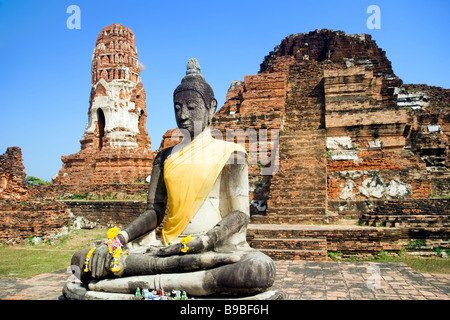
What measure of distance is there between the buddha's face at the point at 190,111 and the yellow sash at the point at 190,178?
218 millimetres

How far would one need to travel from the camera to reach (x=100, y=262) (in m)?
4.15

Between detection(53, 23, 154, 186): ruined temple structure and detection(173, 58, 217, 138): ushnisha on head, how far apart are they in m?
15.4

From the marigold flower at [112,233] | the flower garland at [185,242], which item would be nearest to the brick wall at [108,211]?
the marigold flower at [112,233]

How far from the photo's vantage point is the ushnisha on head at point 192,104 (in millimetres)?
4777

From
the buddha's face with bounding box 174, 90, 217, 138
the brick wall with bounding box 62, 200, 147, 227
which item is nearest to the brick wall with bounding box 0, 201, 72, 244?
the brick wall with bounding box 62, 200, 147, 227

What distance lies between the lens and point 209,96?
4926mm

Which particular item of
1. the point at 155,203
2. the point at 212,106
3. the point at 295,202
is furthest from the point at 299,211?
the point at 155,203

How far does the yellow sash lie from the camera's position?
4.49 meters

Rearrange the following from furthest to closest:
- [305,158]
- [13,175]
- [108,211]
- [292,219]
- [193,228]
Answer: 1. [13,175]
2. [108,211]
3. [305,158]
4. [292,219]
5. [193,228]

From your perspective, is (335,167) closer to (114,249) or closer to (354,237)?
(354,237)

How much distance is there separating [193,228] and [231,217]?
1.42 ft

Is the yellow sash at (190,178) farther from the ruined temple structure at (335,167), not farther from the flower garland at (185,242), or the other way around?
the ruined temple structure at (335,167)
